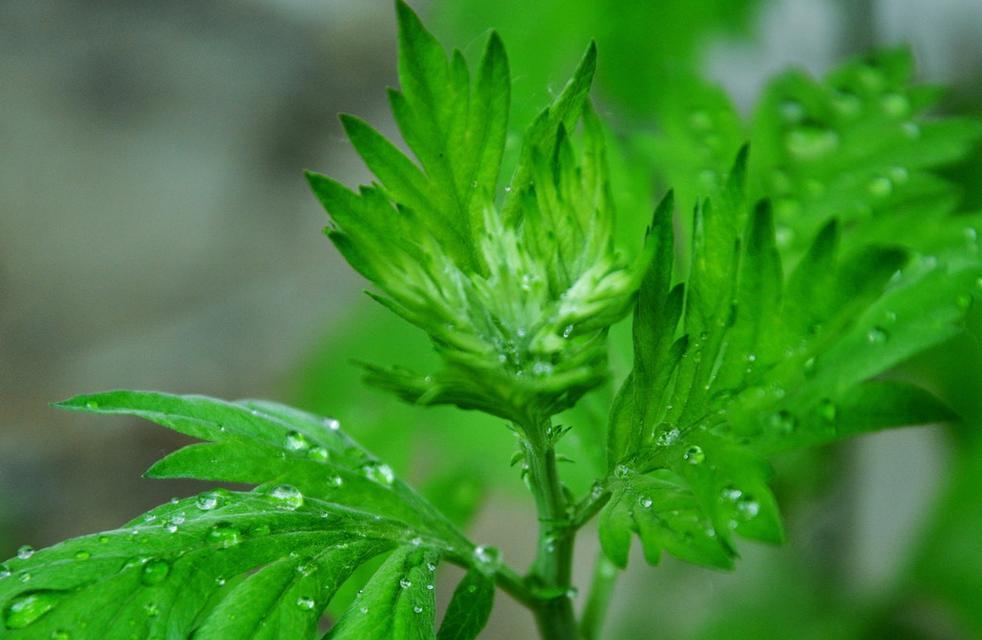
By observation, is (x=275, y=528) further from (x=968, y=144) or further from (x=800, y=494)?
(x=800, y=494)

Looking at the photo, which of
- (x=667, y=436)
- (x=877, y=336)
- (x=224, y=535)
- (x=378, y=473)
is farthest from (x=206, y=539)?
(x=877, y=336)

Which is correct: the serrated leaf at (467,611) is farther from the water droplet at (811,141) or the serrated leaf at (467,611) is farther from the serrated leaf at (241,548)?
the water droplet at (811,141)

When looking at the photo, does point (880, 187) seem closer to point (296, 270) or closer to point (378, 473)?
point (378, 473)

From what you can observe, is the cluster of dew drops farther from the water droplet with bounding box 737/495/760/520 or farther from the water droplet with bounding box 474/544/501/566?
the water droplet with bounding box 737/495/760/520

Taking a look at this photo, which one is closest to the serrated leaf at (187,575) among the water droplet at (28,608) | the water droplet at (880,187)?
the water droplet at (28,608)

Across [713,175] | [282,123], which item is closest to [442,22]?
[713,175]

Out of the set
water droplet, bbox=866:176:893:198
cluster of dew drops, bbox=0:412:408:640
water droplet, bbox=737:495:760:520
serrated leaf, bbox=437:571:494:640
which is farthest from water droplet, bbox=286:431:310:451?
water droplet, bbox=866:176:893:198
